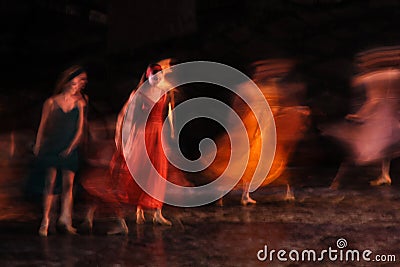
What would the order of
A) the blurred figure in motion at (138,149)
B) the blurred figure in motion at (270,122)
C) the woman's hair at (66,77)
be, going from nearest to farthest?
the blurred figure in motion at (138,149)
the woman's hair at (66,77)
the blurred figure in motion at (270,122)

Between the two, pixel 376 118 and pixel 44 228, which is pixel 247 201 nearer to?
pixel 376 118

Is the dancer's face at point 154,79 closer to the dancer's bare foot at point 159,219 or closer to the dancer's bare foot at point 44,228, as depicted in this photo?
the dancer's bare foot at point 159,219

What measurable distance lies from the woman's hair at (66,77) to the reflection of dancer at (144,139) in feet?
1.87

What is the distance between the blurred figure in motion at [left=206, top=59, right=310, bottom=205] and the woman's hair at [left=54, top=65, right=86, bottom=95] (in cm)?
137

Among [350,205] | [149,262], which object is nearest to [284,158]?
[350,205]

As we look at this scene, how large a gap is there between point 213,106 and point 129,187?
1.26 m

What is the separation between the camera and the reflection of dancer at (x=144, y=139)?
4.22 meters

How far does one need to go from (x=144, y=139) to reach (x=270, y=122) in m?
1.11

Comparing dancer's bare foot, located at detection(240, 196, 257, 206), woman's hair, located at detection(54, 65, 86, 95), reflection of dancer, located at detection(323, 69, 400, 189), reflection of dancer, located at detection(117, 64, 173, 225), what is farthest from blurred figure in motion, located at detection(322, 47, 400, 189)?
woman's hair, located at detection(54, 65, 86, 95)

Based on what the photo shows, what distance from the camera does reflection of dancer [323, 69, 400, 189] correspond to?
4.79 m

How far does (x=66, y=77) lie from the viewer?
15.4ft

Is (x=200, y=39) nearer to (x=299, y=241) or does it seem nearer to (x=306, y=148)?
(x=306, y=148)

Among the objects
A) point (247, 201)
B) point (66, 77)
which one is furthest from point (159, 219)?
point (66, 77)

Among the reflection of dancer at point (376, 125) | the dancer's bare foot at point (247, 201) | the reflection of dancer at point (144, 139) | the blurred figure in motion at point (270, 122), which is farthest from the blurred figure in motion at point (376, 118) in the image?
the reflection of dancer at point (144, 139)
